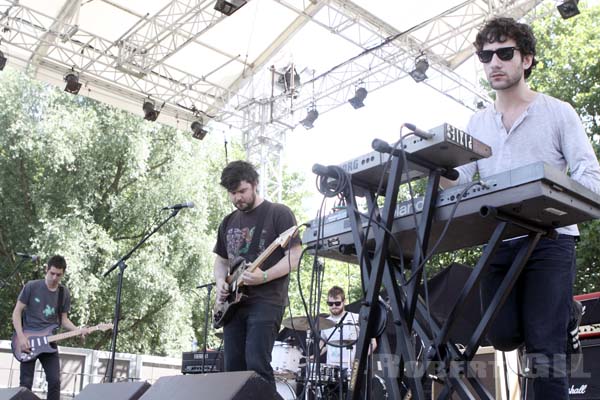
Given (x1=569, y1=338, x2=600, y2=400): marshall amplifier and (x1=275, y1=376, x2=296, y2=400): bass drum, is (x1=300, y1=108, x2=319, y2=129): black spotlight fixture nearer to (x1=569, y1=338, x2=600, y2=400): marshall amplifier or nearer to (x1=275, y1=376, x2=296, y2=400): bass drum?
(x1=275, y1=376, x2=296, y2=400): bass drum

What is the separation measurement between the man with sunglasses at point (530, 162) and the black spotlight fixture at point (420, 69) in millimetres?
8469

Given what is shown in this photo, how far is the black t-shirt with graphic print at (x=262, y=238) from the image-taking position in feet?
12.6

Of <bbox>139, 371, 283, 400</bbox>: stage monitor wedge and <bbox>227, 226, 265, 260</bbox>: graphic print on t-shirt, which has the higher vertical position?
<bbox>227, 226, 265, 260</bbox>: graphic print on t-shirt

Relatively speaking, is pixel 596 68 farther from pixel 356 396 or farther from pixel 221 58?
pixel 356 396

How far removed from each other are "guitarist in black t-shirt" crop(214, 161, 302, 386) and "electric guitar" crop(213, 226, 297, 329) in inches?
0.8

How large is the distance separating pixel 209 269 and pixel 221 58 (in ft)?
19.7

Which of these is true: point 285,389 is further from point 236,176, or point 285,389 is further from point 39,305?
point 236,176

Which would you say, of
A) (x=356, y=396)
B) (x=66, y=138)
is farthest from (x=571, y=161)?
(x=66, y=138)

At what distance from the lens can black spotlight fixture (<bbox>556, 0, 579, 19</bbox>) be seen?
8758mm

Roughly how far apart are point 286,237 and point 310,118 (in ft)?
28.0

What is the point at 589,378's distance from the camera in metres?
4.06

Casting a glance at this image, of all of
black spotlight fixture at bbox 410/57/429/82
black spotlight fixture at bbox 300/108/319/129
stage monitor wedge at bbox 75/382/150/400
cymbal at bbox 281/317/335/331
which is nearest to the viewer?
stage monitor wedge at bbox 75/382/150/400

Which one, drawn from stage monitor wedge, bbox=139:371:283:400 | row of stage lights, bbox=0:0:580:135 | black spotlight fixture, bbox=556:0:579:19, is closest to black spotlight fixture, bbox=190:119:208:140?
row of stage lights, bbox=0:0:580:135

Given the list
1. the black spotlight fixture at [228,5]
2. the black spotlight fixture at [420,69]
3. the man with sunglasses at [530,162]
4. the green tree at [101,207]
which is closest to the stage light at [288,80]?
the black spotlight fixture at [420,69]
